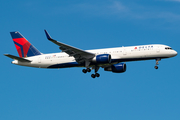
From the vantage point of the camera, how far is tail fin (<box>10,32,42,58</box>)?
182 ft

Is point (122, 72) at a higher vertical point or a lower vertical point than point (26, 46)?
lower

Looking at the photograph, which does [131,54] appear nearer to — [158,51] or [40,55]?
[158,51]

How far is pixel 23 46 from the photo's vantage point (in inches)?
2212

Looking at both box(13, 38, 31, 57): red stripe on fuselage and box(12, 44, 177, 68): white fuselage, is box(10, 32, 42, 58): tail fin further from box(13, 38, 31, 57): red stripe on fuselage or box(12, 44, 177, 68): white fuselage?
box(12, 44, 177, 68): white fuselage

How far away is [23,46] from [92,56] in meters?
14.5

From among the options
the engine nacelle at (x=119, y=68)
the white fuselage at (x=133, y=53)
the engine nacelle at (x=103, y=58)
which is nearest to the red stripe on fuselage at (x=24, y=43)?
the white fuselage at (x=133, y=53)

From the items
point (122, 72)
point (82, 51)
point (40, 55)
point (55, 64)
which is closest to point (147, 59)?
point (122, 72)

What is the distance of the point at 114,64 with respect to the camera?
54.0 metres

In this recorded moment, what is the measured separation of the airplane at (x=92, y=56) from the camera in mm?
47844

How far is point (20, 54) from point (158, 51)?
Result: 2439 cm

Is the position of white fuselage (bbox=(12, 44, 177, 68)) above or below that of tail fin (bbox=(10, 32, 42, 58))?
below

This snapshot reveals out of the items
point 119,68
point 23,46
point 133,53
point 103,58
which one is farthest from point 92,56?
point 23,46

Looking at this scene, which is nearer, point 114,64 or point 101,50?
point 101,50

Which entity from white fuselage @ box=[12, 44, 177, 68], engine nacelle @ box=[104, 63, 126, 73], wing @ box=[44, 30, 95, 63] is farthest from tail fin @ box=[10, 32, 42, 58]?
engine nacelle @ box=[104, 63, 126, 73]
